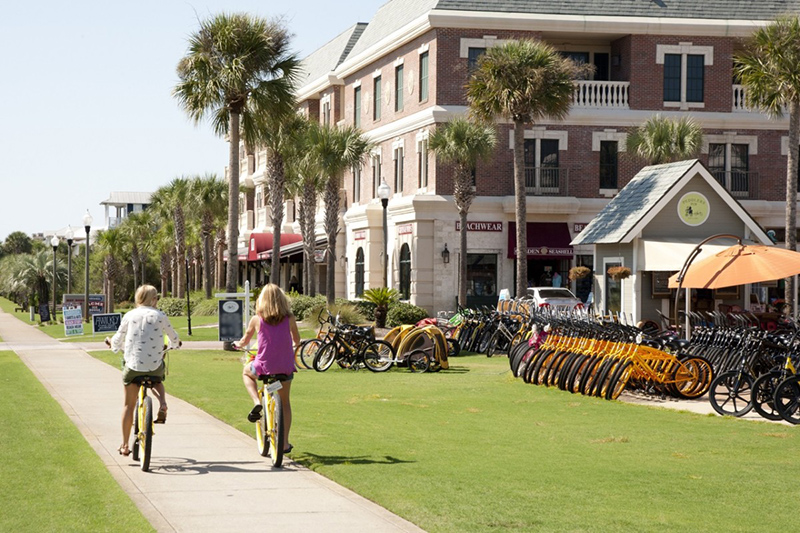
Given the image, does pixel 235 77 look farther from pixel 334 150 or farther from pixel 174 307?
pixel 174 307

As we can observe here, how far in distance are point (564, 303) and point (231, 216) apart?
1140 centimetres

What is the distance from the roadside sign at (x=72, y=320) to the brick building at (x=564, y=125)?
1267 centimetres

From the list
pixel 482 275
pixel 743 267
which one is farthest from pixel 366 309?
pixel 743 267

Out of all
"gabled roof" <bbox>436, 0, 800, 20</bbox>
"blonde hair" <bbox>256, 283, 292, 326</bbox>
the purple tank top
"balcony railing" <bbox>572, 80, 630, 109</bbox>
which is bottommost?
the purple tank top

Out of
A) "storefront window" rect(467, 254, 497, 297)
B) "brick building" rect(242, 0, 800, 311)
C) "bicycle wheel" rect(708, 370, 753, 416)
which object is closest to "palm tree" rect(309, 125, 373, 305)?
"brick building" rect(242, 0, 800, 311)

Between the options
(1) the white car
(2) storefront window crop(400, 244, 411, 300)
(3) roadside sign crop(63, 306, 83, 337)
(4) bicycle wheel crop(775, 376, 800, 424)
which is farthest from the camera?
(2) storefront window crop(400, 244, 411, 300)

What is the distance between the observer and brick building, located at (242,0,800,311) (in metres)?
43.8

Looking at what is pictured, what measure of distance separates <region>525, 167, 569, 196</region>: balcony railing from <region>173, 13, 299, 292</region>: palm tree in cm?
1440

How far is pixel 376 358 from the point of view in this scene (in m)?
24.6

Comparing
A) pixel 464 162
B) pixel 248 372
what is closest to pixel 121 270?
pixel 464 162

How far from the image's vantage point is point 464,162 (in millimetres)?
40688

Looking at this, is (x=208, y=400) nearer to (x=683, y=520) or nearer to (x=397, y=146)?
(x=683, y=520)

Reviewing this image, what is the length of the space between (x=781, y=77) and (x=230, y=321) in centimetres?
1764

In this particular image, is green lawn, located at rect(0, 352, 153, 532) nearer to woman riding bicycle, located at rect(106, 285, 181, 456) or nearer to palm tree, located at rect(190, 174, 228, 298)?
woman riding bicycle, located at rect(106, 285, 181, 456)
